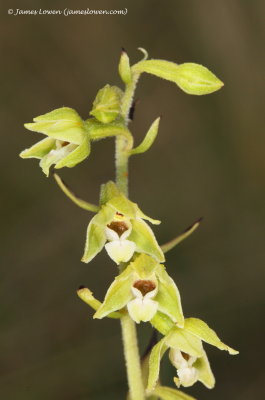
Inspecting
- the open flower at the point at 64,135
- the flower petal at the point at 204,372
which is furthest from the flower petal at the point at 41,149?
the flower petal at the point at 204,372

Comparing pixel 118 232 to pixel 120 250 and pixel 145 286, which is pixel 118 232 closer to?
pixel 120 250

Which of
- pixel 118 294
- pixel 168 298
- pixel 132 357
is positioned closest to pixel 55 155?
pixel 118 294

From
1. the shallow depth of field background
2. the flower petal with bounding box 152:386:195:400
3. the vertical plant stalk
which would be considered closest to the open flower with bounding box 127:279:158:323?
the vertical plant stalk

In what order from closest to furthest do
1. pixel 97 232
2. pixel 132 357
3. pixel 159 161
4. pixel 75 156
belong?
pixel 75 156 < pixel 97 232 < pixel 132 357 < pixel 159 161

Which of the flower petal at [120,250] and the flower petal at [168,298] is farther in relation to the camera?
the flower petal at [168,298]

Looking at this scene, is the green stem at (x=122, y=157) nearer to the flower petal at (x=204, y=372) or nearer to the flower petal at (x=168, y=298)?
the flower petal at (x=168, y=298)

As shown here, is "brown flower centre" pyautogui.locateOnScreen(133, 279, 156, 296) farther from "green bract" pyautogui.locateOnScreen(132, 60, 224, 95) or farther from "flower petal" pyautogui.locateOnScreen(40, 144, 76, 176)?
"green bract" pyautogui.locateOnScreen(132, 60, 224, 95)

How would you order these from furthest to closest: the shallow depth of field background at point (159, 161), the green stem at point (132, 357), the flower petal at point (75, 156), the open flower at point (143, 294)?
the shallow depth of field background at point (159, 161)
the green stem at point (132, 357)
the open flower at point (143, 294)
the flower petal at point (75, 156)
